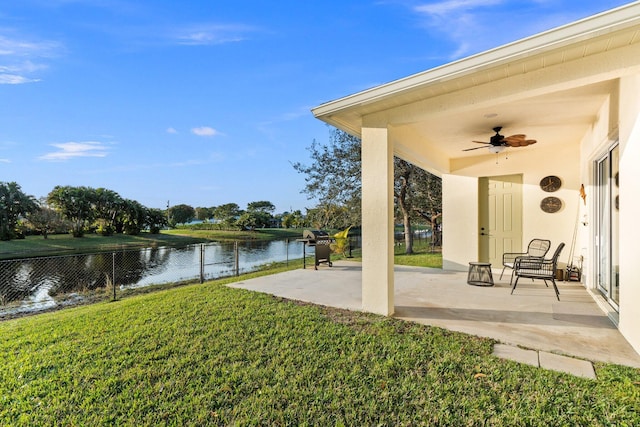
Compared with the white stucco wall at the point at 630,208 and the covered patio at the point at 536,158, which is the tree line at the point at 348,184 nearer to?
the covered patio at the point at 536,158

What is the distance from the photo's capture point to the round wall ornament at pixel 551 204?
575 cm

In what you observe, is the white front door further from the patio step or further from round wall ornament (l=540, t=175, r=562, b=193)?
the patio step

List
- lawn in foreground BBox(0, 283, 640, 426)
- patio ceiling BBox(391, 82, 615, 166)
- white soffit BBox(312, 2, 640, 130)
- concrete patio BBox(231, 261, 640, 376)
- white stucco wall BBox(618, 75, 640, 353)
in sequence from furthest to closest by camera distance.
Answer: patio ceiling BBox(391, 82, 615, 166) → concrete patio BBox(231, 261, 640, 376) → white stucco wall BBox(618, 75, 640, 353) → white soffit BBox(312, 2, 640, 130) → lawn in foreground BBox(0, 283, 640, 426)

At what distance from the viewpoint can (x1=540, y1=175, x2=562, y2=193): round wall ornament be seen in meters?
5.75

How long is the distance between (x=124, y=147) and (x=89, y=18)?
15969 mm

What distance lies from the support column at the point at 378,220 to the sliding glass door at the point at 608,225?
8.43 ft

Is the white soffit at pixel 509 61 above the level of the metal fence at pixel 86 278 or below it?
above

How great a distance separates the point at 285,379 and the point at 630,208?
330 cm

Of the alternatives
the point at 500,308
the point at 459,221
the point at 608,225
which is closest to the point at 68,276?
the point at 459,221

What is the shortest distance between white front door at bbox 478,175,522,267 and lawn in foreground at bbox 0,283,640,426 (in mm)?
4387

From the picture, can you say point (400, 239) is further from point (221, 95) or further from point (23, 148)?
point (23, 148)

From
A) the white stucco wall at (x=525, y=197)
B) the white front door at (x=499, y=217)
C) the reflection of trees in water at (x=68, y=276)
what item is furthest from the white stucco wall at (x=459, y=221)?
the reflection of trees in water at (x=68, y=276)

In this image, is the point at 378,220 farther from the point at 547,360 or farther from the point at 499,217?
the point at 499,217

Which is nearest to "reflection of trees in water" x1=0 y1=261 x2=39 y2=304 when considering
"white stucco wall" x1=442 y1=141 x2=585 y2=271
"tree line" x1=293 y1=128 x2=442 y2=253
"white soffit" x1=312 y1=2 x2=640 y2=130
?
"white soffit" x1=312 y1=2 x2=640 y2=130
